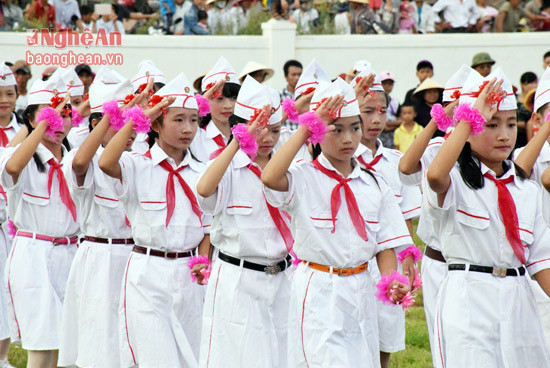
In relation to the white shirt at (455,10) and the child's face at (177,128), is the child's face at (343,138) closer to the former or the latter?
A: the child's face at (177,128)

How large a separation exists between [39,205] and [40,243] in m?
0.32

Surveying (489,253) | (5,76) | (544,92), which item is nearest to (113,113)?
(489,253)

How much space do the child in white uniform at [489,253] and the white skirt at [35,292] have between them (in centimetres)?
359

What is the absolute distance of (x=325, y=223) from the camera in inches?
236

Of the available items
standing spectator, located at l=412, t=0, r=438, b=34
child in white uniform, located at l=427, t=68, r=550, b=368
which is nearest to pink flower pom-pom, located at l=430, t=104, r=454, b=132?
child in white uniform, located at l=427, t=68, r=550, b=368

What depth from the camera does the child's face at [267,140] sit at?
6563mm

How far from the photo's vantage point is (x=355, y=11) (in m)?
20.6

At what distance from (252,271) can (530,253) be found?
1.82 m

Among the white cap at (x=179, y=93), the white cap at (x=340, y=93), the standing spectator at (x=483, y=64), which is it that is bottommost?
the standing spectator at (x=483, y=64)

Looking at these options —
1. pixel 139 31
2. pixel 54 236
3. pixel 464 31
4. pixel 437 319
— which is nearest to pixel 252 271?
pixel 437 319

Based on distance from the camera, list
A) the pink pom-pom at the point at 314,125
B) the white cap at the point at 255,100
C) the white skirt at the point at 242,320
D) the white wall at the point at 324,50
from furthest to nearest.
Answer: the white wall at the point at 324,50
the white cap at the point at 255,100
the white skirt at the point at 242,320
the pink pom-pom at the point at 314,125

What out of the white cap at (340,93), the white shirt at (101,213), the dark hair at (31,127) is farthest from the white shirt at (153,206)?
the white cap at (340,93)

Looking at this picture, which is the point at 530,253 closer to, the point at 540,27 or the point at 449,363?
the point at 449,363

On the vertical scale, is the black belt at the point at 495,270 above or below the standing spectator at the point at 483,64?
below
